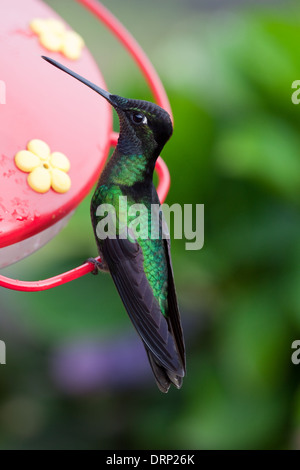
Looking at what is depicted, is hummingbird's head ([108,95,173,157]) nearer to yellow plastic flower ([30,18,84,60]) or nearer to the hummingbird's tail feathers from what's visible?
the hummingbird's tail feathers

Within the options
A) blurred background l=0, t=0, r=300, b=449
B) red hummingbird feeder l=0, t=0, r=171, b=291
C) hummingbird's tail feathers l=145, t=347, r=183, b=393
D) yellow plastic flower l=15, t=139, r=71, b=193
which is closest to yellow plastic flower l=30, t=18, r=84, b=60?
red hummingbird feeder l=0, t=0, r=171, b=291

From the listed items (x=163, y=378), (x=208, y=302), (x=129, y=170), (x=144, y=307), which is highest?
(x=129, y=170)

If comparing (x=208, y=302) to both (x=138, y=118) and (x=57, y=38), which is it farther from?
(x=138, y=118)

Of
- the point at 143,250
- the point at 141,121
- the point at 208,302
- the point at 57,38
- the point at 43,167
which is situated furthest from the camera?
the point at 208,302

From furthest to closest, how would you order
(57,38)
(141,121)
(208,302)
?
1. (208,302)
2. (57,38)
3. (141,121)

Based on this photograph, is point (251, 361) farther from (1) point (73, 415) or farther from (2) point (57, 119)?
(2) point (57, 119)

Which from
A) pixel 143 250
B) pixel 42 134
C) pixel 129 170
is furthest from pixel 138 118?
pixel 42 134
